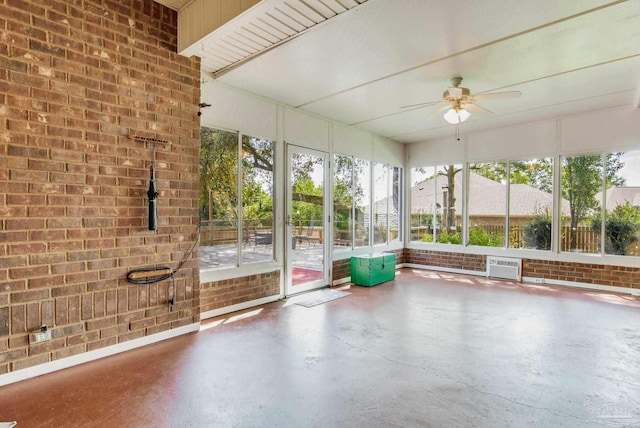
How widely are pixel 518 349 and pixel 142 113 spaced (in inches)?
180

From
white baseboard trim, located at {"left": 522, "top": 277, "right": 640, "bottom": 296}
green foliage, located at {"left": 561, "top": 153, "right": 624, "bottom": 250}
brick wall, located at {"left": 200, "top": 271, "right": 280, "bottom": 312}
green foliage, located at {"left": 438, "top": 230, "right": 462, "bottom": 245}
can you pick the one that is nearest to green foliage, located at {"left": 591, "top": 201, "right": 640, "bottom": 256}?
green foliage, located at {"left": 561, "top": 153, "right": 624, "bottom": 250}

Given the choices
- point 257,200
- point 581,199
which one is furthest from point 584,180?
point 257,200

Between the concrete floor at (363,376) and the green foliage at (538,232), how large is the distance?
220cm

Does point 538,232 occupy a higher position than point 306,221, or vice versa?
point 306,221

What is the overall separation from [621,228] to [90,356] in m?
8.09

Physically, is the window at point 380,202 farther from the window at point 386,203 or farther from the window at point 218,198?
the window at point 218,198

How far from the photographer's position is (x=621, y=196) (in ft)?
19.9

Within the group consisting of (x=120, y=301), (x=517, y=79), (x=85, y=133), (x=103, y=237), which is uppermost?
(x=517, y=79)

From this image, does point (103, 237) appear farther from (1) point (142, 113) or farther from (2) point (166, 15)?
(2) point (166, 15)

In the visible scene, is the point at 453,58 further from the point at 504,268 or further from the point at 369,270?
the point at 504,268

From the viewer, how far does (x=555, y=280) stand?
6609 millimetres

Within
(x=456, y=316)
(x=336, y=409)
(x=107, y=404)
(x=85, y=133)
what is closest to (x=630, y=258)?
(x=456, y=316)

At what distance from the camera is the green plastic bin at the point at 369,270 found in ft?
21.1

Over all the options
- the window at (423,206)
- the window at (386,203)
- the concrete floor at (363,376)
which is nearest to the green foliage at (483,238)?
the window at (423,206)
